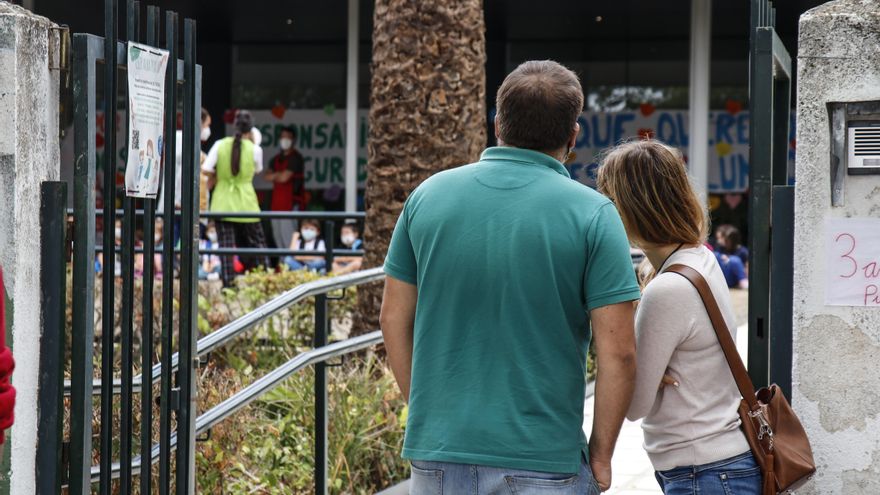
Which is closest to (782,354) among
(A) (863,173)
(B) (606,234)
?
(A) (863,173)

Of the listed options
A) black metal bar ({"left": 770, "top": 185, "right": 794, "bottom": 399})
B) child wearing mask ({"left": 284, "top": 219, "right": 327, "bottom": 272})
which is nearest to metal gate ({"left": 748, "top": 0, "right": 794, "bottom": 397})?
black metal bar ({"left": 770, "top": 185, "right": 794, "bottom": 399})

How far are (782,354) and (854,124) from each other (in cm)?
69

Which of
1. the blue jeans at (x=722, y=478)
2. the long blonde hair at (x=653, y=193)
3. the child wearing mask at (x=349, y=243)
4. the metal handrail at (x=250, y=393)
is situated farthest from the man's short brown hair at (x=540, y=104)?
the child wearing mask at (x=349, y=243)

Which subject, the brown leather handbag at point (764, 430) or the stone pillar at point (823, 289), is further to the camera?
the stone pillar at point (823, 289)

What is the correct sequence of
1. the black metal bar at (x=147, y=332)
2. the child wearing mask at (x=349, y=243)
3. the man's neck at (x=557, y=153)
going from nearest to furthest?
the man's neck at (x=557, y=153)
the black metal bar at (x=147, y=332)
the child wearing mask at (x=349, y=243)

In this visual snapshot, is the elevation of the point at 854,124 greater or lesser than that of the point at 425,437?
greater

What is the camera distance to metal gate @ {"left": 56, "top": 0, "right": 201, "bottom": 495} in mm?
3504

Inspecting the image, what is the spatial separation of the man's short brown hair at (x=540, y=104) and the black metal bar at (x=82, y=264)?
4.33 feet

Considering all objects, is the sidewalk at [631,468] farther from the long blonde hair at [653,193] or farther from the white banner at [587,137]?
the white banner at [587,137]

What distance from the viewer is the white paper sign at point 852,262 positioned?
3.49m

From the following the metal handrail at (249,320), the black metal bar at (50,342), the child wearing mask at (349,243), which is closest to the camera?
the black metal bar at (50,342)

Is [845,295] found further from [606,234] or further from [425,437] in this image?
[425,437]

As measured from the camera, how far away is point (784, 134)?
13.0 feet

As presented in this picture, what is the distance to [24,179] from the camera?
11.4 ft
